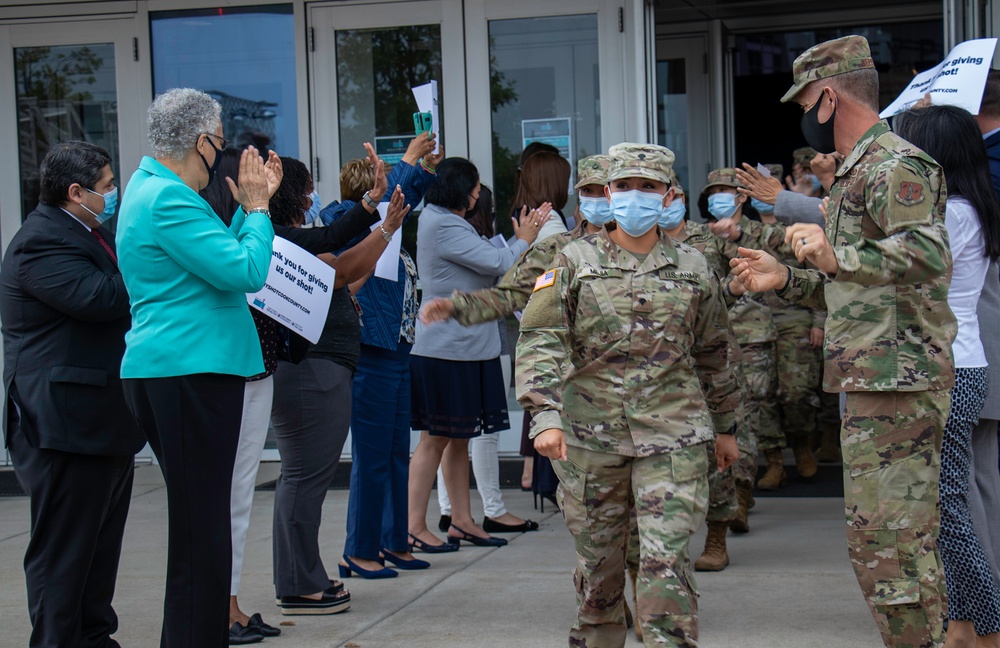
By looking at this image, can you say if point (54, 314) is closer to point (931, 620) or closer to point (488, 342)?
point (488, 342)

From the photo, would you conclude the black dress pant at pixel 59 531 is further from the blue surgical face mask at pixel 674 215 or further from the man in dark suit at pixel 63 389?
the blue surgical face mask at pixel 674 215

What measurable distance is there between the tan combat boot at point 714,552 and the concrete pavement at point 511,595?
0.28ft

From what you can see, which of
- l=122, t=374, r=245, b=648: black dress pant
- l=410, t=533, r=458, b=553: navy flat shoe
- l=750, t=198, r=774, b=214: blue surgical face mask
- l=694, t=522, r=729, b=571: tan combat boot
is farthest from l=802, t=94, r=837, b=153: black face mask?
l=410, t=533, r=458, b=553: navy flat shoe

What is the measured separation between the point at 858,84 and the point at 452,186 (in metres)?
2.82

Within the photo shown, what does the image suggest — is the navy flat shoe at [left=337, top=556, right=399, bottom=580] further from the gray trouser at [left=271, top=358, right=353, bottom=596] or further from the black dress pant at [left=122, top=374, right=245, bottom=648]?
the black dress pant at [left=122, top=374, right=245, bottom=648]

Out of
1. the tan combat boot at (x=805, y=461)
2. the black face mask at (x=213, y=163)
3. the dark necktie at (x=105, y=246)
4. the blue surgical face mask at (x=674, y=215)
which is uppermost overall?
the black face mask at (x=213, y=163)

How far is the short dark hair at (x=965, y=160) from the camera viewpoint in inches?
159

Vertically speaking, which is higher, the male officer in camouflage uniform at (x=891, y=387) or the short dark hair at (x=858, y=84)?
the short dark hair at (x=858, y=84)

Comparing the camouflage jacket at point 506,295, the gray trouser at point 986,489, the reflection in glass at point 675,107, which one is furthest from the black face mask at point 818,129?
the reflection in glass at point 675,107

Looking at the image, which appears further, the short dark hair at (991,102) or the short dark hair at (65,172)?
the short dark hair at (991,102)

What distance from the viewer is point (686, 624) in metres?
3.68

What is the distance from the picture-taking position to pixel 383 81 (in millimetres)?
8656

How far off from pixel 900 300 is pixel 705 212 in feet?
15.9

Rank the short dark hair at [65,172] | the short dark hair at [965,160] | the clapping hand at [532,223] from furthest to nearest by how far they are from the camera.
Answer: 1. the clapping hand at [532,223]
2. the short dark hair at [65,172]
3. the short dark hair at [965,160]
